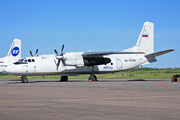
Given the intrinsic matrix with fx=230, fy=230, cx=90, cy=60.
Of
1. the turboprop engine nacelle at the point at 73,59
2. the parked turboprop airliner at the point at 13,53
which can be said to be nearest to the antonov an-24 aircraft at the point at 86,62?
the turboprop engine nacelle at the point at 73,59

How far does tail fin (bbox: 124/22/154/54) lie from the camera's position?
37.8m

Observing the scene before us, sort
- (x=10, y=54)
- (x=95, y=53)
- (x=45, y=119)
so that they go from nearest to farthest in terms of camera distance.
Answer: (x=45, y=119)
(x=95, y=53)
(x=10, y=54)

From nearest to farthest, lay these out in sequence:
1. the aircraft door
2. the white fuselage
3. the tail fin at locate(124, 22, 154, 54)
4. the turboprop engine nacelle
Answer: the white fuselage < the turboprop engine nacelle < the aircraft door < the tail fin at locate(124, 22, 154, 54)

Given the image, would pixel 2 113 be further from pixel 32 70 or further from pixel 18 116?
pixel 32 70

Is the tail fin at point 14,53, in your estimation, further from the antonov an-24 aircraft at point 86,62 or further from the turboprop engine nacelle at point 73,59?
the turboprop engine nacelle at point 73,59

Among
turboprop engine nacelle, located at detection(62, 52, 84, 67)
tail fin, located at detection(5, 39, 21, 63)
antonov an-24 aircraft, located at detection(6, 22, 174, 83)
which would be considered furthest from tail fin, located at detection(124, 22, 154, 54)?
tail fin, located at detection(5, 39, 21, 63)

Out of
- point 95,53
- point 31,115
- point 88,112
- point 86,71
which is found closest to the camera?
point 31,115

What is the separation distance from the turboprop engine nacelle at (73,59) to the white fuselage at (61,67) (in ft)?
5.90

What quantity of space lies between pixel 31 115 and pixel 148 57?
30.1m

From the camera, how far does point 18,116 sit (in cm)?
831

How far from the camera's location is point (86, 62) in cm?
3344

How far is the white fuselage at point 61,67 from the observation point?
31.5 metres

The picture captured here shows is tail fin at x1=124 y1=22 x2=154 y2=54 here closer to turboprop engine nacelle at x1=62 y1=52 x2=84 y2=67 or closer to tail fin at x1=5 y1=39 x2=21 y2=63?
turboprop engine nacelle at x1=62 y1=52 x2=84 y2=67

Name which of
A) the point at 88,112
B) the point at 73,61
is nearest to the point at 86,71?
the point at 73,61
